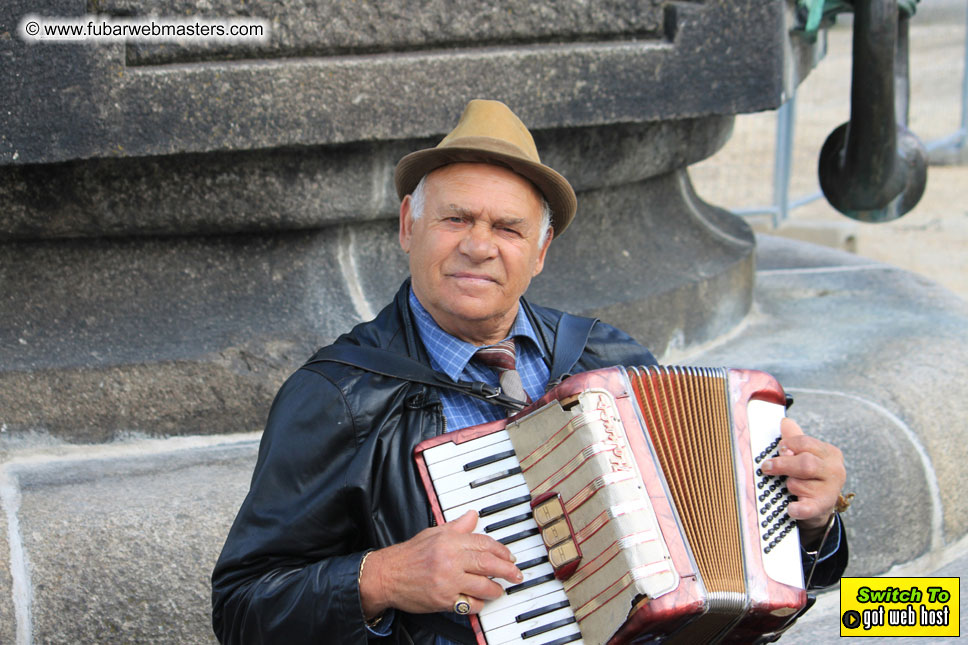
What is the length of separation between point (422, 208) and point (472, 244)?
0.47ft

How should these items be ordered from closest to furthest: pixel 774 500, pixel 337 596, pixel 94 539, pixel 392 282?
pixel 337 596 → pixel 774 500 → pixel 94 539 → pixel 392 282

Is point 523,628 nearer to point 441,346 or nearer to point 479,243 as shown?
point 441,346

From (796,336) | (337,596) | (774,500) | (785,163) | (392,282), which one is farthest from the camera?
(785,163)

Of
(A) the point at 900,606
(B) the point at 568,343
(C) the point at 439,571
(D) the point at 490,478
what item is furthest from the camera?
(A) the point at 900,606

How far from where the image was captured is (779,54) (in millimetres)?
3301

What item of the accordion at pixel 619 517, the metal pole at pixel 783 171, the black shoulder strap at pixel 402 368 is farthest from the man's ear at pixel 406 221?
the metal pole at pixel 783 171

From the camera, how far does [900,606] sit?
3.06 m

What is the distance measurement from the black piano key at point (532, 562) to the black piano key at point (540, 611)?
68 mm

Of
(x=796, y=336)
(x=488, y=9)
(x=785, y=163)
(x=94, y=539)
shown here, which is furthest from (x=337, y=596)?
(x=785, y=163)

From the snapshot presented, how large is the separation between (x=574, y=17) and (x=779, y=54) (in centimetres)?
66

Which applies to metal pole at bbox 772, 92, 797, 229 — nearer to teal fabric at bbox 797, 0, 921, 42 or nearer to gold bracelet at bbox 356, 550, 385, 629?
teal fabric at bbox 797, 0, 921, 42

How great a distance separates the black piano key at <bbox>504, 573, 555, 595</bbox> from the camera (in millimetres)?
1793

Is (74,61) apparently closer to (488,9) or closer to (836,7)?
(488,9)

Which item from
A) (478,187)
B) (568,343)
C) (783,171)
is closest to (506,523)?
(568,343)
